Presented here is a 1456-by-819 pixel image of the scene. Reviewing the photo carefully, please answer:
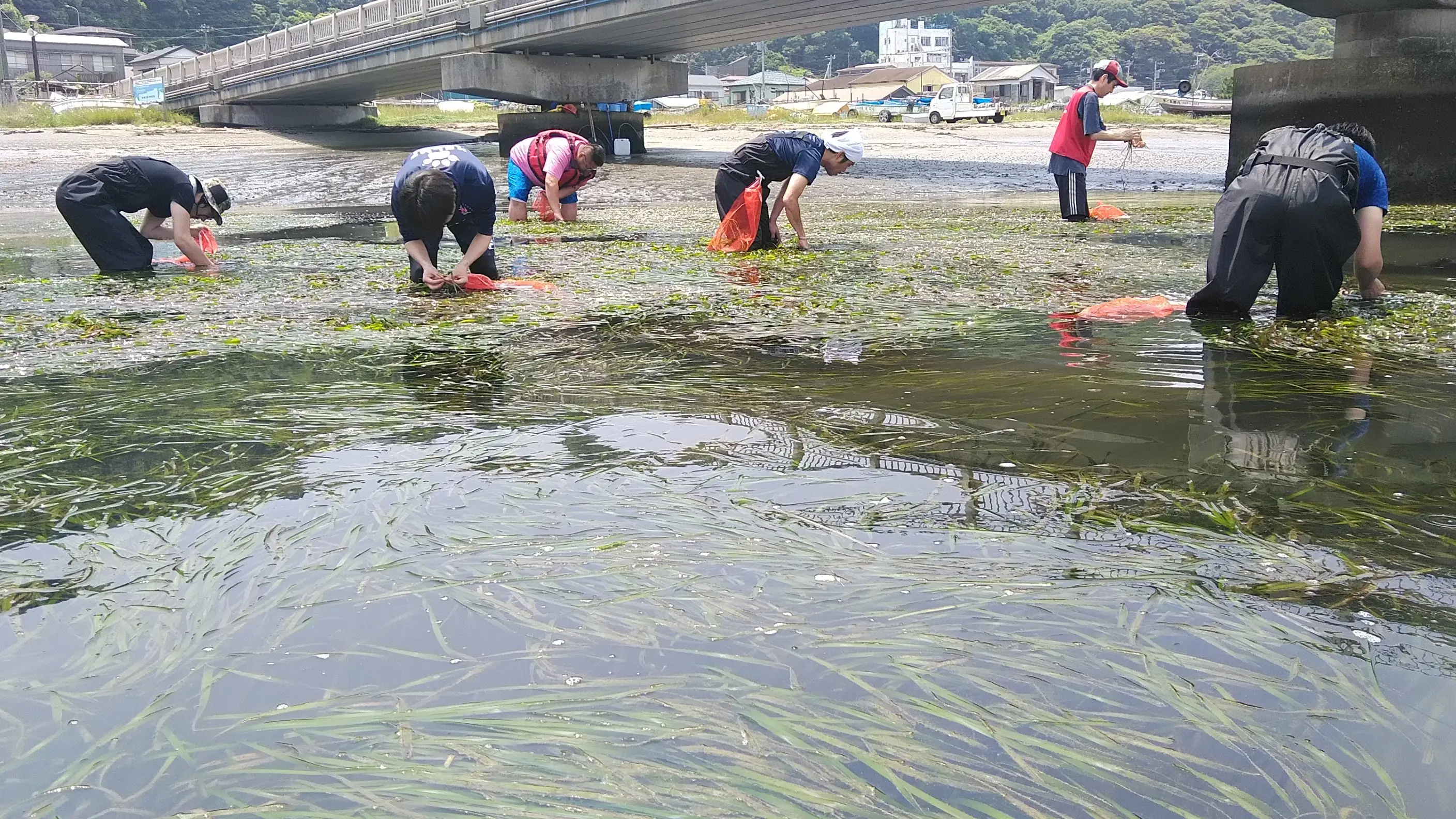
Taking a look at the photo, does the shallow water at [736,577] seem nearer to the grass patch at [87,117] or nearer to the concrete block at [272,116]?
the grass patch at [87,117]

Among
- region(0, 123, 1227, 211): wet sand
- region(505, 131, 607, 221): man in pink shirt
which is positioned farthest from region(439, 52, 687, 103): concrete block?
region(505, 131, 607, 221): man in pink shirt

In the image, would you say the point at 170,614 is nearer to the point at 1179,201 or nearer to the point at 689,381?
the point at 689,381

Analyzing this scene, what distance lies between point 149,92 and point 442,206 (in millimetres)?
46502

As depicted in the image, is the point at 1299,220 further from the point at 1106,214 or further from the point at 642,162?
the point at 642,162

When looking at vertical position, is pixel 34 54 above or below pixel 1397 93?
above

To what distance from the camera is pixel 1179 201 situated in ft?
50.5

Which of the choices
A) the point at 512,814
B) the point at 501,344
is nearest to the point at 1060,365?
the point at 501,344

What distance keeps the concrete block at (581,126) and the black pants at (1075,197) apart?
19.4 m

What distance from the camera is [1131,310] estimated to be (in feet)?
21.2

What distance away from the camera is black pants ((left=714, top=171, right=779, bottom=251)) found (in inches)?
384

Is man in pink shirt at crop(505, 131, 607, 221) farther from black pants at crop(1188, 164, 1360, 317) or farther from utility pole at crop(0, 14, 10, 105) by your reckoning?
utility pole at crop(0, 14, 10, 105)

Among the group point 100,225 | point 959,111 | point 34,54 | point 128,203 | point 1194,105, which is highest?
point 34,54

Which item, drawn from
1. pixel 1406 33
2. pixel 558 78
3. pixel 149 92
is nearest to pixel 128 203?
pixel 1406 33

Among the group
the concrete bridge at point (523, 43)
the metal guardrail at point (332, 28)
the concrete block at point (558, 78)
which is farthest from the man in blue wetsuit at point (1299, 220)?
the concrete block at point (558, 78)
